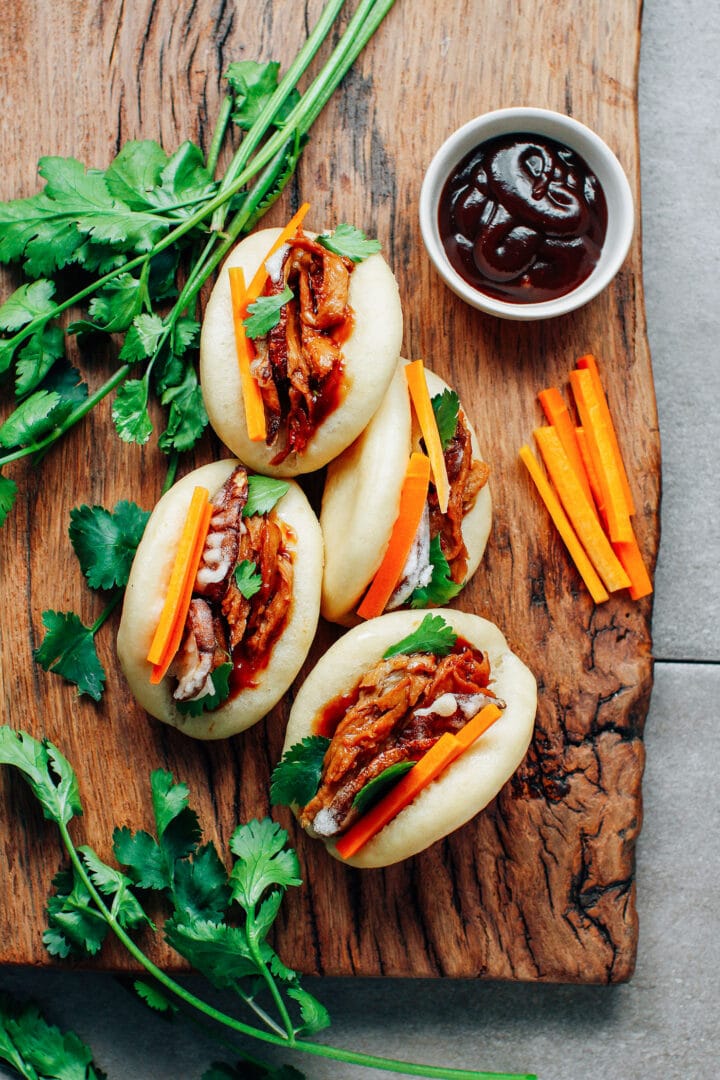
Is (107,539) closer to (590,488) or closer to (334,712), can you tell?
(334,712)

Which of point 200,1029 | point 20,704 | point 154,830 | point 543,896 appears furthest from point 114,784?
point 543,896

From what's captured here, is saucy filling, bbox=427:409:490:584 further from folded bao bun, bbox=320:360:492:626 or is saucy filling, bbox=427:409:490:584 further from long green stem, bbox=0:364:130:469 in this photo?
long green stem, bbox=0:364:130:469

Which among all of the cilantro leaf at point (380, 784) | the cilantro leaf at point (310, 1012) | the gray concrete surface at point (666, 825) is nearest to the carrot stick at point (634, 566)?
the gray concrete surface at point (666, 825)

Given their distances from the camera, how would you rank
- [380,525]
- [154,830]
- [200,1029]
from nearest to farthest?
1. [380,525]
2. [154,830]
3. [200,1029]

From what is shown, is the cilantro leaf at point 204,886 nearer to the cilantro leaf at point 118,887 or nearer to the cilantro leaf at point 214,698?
the cilantro leaf at point 118,887

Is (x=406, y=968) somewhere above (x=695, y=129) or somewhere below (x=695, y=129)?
below

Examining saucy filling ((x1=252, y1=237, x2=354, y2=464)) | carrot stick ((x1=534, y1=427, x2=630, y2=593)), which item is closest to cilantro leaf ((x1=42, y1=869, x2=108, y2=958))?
saucy filling ((x1=252, y1=237, x2=354, y2=464))

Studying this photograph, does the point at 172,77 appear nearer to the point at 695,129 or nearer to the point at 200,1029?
the point at 695,129
